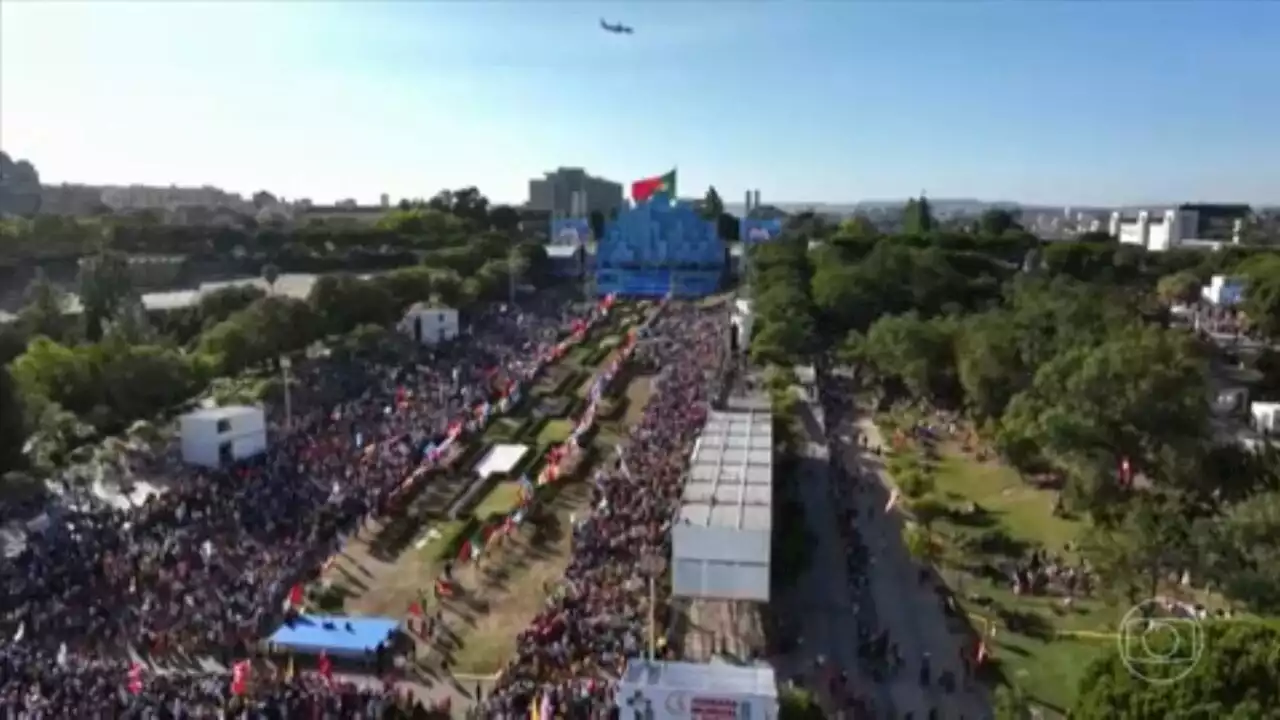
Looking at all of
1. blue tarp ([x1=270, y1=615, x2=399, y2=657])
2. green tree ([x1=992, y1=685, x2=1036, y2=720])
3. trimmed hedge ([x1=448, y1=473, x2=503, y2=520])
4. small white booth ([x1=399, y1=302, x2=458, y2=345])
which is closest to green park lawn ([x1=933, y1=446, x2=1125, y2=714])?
green tree ([x1=992, y1=685, x2=1036, y2=720])

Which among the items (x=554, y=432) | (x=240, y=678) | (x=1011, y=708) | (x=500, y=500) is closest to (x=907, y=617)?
(x=1011, y=708)

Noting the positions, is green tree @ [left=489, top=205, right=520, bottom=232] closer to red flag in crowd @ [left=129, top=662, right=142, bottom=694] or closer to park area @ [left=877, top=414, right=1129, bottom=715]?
park area @ [left=877, top=414, right=1129, bottom=715]

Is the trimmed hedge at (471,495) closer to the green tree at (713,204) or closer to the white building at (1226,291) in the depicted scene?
the white building at (1226,291)

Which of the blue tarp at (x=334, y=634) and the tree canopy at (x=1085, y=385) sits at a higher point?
the tree canopy at (x=1085, y=385)

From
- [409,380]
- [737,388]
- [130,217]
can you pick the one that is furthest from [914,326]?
[130,217]

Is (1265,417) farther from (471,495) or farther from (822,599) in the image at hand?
(471,495)

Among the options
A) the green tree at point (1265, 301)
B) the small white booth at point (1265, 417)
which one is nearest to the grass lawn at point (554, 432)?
the small white booth at point (1265, 417)
